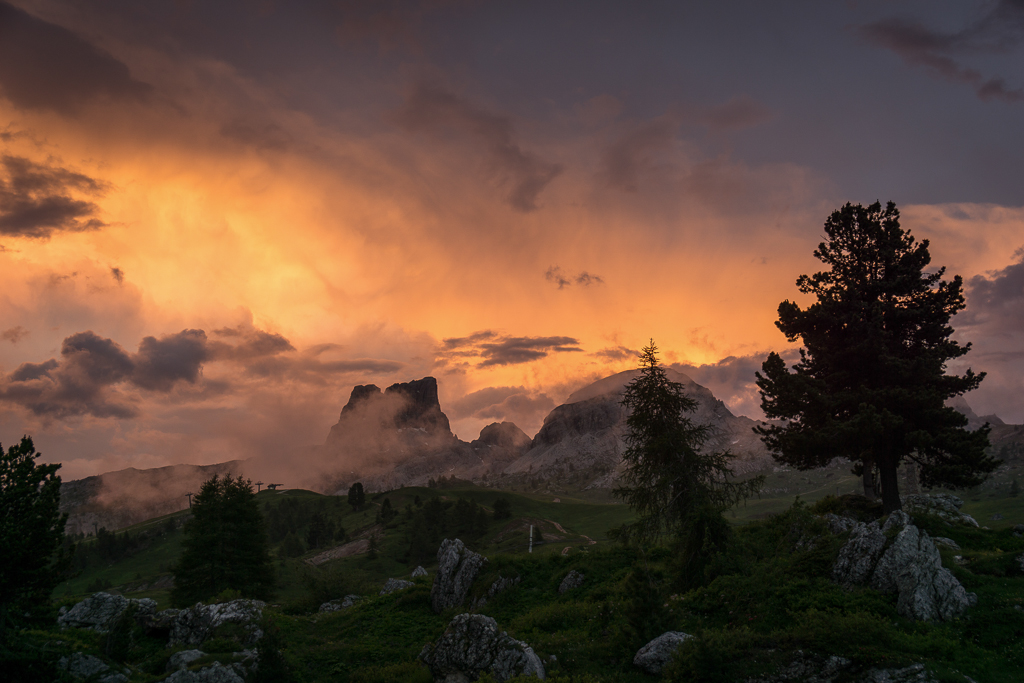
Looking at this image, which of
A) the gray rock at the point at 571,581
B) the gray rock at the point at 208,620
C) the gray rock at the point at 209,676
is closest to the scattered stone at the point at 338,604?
the gray rock at the point at 208,620

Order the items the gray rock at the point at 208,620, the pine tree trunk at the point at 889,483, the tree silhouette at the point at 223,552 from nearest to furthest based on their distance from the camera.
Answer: the gray rock at the point at 208,620, the pine tree trunk at the point at 889,483, the tree silhouette at the point at 223,552

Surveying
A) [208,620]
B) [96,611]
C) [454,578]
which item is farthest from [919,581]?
[96,611]

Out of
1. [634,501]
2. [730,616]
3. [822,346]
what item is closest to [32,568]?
[634,501]

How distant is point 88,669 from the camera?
2120cm

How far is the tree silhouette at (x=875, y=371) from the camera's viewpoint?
31781 mm

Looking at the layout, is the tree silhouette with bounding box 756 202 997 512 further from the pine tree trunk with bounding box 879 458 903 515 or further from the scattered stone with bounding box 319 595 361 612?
the scattered stone with bounding box 319 595 361 612

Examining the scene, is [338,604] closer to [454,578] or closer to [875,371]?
[454,578]

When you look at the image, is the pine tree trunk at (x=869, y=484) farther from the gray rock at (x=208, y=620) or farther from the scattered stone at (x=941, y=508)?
the gray rock at (x=208, y=620)

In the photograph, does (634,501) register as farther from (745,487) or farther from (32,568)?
(32,568)

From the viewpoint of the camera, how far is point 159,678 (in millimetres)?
19875

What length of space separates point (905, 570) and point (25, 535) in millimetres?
34267

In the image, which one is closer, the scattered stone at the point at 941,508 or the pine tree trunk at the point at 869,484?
the scattered stone at the point at 941,508

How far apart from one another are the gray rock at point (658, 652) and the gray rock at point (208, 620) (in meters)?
19.3

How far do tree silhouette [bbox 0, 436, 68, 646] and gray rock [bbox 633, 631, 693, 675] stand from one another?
22.3 meters
